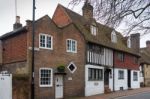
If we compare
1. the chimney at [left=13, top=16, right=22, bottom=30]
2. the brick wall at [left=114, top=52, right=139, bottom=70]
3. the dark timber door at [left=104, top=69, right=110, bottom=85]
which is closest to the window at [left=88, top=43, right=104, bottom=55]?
the dark timber door at [left=104, top=69, right=110, bottom=85]

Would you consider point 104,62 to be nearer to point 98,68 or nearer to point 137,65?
point 98,68

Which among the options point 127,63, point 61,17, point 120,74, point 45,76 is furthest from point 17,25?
point 127,63

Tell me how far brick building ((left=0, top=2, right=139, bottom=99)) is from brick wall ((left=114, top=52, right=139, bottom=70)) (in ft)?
4.14

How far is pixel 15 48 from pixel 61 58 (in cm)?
455

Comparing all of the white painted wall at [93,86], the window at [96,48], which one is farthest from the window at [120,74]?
the window at [96,48]

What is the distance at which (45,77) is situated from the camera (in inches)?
1104

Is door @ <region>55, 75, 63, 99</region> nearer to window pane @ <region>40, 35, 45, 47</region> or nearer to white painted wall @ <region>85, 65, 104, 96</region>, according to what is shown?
window pane @ <region>40, 35, 45, 47</region>

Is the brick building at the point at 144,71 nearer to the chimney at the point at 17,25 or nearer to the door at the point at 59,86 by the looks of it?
the chimney at the point at 17,25

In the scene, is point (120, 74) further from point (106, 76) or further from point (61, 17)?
point (61, 17)

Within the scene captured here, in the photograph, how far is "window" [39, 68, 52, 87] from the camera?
27.6 m

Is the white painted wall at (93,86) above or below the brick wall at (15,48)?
below

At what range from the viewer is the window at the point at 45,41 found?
92.0 ft

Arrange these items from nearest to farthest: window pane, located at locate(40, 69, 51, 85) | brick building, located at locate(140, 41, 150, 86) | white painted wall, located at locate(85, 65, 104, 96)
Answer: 1. window pane, located at locate(40, 69, 51, 85)
2. white painted wall, located at locate(85, 65, 104, 96)
3. brick building, located at locate(140, 41, 150, 86)

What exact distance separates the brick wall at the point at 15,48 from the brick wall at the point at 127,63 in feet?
53.1
